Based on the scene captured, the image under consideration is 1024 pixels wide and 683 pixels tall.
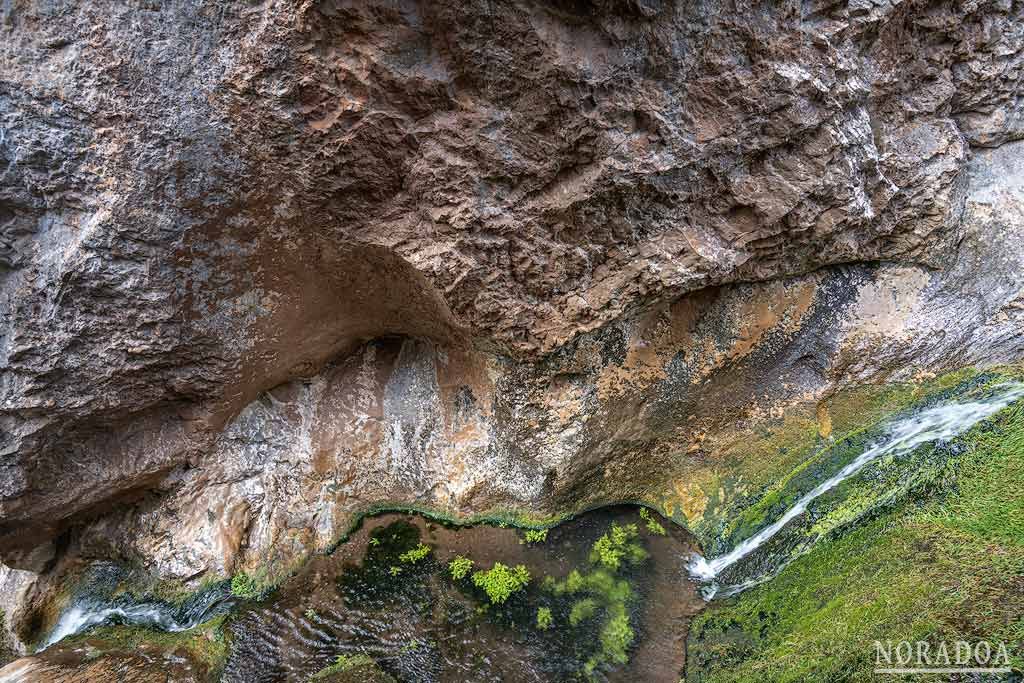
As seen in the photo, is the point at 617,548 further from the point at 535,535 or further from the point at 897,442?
the point at 897,442

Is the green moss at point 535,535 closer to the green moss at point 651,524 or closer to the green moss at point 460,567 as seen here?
the green moss at point 460,567

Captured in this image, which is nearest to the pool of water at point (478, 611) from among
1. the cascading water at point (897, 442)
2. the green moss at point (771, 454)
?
the cascading water at point (897, 442)

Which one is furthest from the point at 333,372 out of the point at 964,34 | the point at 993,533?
the point at 964,34

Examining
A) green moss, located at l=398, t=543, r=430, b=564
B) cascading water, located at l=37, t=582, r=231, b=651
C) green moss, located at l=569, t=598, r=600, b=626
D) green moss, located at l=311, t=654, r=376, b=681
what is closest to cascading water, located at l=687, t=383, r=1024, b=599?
green moss, located at l=569, t=598, r=600, b=626

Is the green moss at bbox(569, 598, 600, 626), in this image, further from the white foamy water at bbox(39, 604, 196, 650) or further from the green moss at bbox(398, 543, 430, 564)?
the white foamy water at bbox(39, 604, 196, 650)

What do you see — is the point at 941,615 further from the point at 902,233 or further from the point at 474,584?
the point at 474,584
